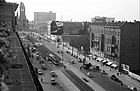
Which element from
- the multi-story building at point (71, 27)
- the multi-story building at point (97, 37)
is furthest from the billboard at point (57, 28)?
the multi-story building at point (97, 37)

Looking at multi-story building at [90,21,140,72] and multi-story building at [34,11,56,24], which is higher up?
multi-story building at [34,11,56,24]

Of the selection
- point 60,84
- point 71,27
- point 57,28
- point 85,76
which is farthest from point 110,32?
point 57,28

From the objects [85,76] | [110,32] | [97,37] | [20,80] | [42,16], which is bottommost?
[85,76]

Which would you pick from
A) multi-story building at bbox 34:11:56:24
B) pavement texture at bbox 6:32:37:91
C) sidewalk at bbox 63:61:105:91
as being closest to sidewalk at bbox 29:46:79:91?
sidewalk at bbox 63:61:105:91

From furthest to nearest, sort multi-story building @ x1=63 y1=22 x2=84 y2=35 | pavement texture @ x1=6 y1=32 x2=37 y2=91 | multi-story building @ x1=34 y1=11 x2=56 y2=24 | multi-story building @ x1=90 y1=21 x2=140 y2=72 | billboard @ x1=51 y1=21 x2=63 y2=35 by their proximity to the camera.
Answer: multi-story building @ x1=34 y1=11 x2=56 y2=24 < billboard @ x1=51 y1=21 x2=63 y2=35 < multi-story building @ x1=63 y1=22 x2=84 y2=35 < multi-story building @ x1=90 y1=21 x2=140 y2=72 < pavement texture @ x1=6 y1=32 x2=37 y2=91

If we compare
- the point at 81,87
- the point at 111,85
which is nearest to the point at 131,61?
the point at 111,85

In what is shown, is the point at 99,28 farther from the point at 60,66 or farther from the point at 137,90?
the point at 137,90

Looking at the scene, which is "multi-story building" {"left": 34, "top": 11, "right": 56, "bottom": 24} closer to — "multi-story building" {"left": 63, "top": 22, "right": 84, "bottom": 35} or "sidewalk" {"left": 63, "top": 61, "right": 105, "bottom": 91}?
"multi-story building" {"left": 63, "top": 22, "right": 84, "bottom": 35}

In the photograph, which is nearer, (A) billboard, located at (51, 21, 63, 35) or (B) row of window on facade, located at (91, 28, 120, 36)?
(B) row of window on facade, located at (91, 28, 120, 36)

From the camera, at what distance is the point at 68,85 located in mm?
23719

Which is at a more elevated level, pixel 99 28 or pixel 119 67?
pixel 99 28

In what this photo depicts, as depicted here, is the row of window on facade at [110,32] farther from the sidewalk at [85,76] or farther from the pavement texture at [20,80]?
the pavement texture at [20,80]

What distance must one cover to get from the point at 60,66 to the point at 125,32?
357 inches

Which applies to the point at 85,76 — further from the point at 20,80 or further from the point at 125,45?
the point at 20,80
